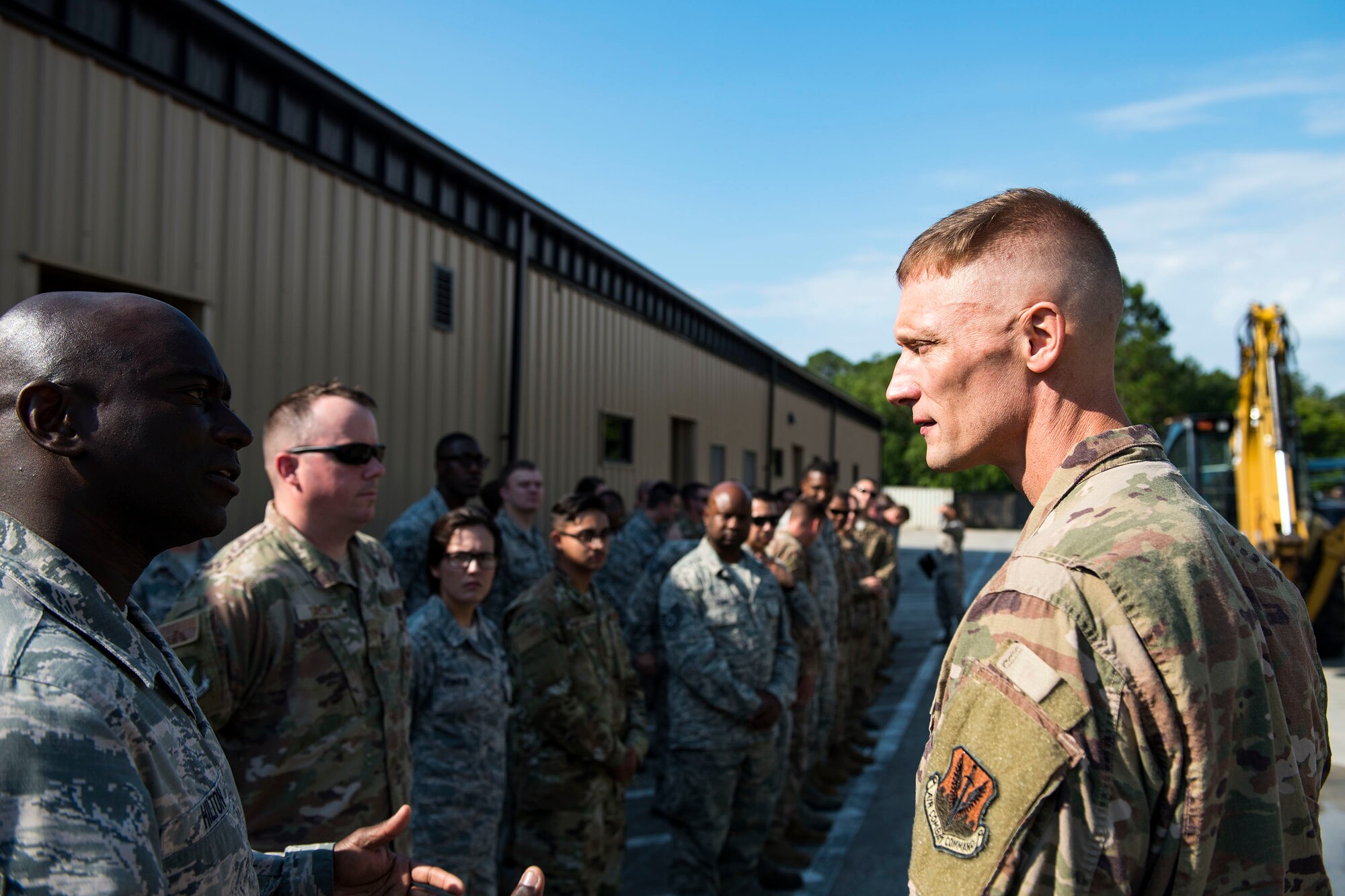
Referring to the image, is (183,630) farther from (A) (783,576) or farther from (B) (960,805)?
(A) (783,576)

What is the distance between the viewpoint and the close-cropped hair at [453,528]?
3.72 m

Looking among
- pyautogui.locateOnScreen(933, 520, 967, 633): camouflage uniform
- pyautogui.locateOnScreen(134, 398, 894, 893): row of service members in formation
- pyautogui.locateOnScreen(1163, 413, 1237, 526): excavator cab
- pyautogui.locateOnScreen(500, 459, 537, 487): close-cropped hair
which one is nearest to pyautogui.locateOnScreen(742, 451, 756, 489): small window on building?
pyautogui.locateOnScreen(933, 520, 967, 633): camouflage uniform

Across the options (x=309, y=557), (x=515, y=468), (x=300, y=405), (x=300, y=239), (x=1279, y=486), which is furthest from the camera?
(x=1279, y=486)

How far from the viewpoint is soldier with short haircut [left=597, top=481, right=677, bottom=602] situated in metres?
7.50

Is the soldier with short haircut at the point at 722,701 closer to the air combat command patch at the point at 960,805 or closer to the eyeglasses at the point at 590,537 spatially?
the eyeglasses at the point at 590,537

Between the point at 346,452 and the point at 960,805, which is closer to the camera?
the point at 960,805

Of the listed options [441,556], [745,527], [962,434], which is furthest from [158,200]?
[962,434]

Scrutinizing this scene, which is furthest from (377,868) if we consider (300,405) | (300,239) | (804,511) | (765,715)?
(300,239)

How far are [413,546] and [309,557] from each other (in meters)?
2.81

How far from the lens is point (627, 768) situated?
389cm

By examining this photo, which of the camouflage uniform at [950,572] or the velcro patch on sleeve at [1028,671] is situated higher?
the velcro patch on sleeve at [1028,671]

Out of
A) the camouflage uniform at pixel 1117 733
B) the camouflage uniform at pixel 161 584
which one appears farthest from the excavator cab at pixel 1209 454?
the camouflage uniform at pixel 1117 733

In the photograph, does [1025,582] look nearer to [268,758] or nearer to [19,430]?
[19,430]

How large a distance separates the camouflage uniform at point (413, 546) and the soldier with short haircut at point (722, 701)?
146cm
